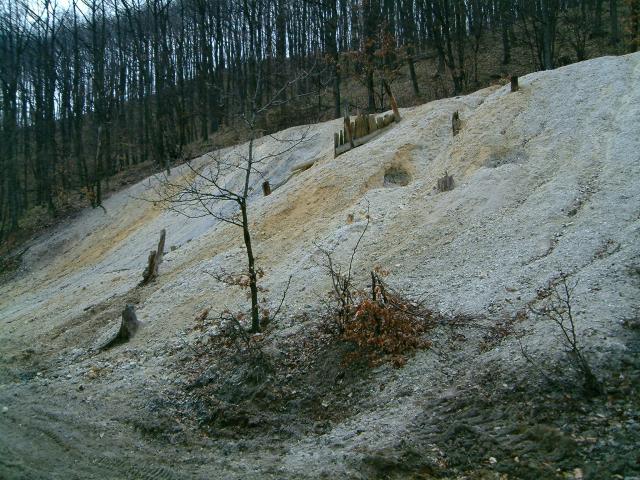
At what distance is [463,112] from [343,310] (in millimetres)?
9989

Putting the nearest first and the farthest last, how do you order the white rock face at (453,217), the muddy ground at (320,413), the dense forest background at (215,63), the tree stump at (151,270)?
the muddy ground at (320,413) < the white rock face at (453,217) < the tree stump at (151,270) < the dense forest background at (215,63)

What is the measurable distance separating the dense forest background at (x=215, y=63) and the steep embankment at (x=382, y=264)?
8.05 meters

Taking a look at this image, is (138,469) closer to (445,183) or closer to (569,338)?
(569,338)

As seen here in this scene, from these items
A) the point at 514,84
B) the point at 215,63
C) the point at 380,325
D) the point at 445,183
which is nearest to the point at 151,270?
the point at 445,183

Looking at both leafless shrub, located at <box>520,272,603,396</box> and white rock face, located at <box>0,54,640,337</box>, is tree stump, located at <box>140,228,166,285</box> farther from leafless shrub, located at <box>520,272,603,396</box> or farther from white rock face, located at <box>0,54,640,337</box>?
leafless shrub, located at <box>520,272,603,396</box>

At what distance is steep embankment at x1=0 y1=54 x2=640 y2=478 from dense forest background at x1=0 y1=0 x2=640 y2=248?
26.4ft

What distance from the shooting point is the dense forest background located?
26703 mm

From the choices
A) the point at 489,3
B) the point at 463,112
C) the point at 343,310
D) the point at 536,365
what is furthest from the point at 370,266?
the point at 489,3

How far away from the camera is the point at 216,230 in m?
15.5

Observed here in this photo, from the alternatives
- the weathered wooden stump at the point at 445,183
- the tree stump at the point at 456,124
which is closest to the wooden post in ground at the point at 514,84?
the tree stump at the point at 456,124

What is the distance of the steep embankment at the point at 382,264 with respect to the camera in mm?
6734

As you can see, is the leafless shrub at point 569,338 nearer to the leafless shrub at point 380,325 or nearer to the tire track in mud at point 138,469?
the leafless shrub at point 380,325

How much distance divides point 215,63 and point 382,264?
1286 inches

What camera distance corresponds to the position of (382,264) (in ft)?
34.7
